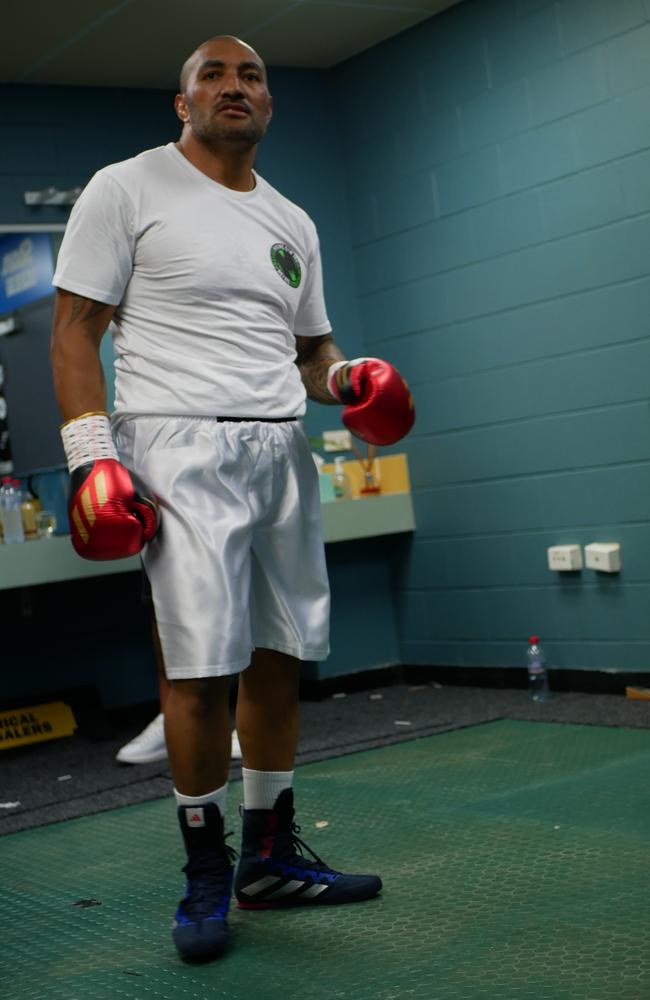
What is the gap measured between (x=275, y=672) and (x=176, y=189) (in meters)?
0.94

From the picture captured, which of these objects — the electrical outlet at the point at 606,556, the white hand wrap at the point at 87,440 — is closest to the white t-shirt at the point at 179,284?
the white hand wrap at the point at 87,440

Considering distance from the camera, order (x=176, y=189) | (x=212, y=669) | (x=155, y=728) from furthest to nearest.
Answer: (x=155, y=728) → (x=176, y=189) → (x=212, y=669)

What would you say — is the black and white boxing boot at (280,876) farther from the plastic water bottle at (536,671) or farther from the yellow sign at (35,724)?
the yellow sign at (35,724)

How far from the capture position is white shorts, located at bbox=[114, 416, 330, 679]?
232cm

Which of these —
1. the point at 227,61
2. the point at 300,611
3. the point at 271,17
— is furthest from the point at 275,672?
the point at 271,17

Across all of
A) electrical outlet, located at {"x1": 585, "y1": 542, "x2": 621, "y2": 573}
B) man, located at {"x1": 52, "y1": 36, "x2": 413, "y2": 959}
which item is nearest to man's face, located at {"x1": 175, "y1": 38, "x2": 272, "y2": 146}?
man, located at {"x1": 52, "y1": 36, "x2": 413, "y2": 959}

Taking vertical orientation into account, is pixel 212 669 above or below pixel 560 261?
below

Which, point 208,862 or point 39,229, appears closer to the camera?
point 208,862

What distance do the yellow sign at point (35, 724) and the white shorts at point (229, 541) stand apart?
110 inches

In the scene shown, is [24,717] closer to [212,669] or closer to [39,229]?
[39,229]

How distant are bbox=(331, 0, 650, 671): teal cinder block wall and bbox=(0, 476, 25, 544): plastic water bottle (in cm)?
171

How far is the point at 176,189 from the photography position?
2.48m

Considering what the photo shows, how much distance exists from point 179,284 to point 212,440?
302mm

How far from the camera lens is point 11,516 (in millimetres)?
4750
